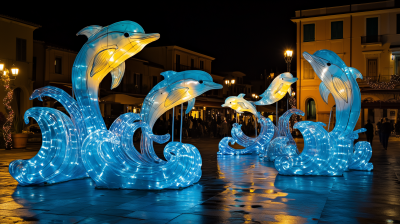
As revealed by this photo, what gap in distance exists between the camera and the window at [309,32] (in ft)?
104

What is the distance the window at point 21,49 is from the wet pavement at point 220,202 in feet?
62.2

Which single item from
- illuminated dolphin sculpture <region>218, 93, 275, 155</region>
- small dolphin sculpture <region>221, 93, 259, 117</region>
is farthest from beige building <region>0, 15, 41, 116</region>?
illuminated dolphin sculpture <region>218, 93, 275, 155</region>

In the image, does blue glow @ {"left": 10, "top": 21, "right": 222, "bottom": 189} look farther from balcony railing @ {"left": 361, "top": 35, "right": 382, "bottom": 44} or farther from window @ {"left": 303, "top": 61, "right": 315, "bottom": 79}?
balcony railing @ {"left": 361, "top": 35, "right": 382, "bottom": 44}

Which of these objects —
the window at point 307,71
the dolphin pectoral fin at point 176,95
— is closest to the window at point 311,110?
the window at point 307,71

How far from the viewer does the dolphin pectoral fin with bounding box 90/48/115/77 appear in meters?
7.87

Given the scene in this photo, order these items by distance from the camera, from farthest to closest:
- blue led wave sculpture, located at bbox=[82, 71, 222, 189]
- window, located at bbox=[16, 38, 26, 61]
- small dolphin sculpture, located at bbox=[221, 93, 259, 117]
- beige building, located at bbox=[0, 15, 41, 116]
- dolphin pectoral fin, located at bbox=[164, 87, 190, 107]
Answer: window, located at bbox=[16, 38, 26, 61], beige building, located at bbox=[0, 15, 41, 116], small dolphin sculpture, located at bbox=[221, 93, 259, 117], dolphin pectoral fin, located at bbox=[164, 87, 190, 107], blue led wave sculpture, located at bbox=[82, 71, 222, 189]

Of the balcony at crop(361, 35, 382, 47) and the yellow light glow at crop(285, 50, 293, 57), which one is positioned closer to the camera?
the yellow light glow at crop(285, 50, 293, 57)

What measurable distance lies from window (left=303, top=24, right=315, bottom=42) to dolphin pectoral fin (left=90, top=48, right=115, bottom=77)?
2618 cm

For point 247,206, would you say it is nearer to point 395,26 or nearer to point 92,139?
point 92,139

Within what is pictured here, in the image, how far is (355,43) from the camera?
30.4 meters

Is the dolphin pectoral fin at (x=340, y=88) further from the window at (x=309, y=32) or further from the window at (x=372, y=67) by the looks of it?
the window at (x=309, y=32)

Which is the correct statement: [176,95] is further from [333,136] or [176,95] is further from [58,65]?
[58,65]

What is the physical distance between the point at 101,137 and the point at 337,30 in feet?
89.3

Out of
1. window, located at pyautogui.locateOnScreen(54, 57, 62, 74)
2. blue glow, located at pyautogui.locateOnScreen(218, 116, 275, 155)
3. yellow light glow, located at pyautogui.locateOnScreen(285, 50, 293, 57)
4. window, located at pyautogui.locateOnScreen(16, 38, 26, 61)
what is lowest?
blue glow, located at pyautogui.locateOnScreen(218, 116, 275, 155)
